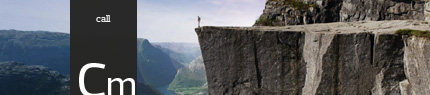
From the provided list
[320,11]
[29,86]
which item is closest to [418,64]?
[320,11]

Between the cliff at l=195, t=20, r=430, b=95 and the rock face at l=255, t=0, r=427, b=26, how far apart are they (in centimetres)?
1358

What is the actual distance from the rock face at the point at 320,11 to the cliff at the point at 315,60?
44.6 feet

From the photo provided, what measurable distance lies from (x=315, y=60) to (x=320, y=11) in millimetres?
19509

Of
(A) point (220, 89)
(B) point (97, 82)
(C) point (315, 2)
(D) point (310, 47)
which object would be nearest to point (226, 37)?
(A) point (220, 89)

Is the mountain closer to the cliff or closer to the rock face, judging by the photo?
the rock face

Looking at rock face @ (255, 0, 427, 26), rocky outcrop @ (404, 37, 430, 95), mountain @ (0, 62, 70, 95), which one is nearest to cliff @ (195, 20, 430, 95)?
rocky outcrop @ (404, 37, 430, 95)

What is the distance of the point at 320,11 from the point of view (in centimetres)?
3791

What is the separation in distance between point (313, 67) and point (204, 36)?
750 cm

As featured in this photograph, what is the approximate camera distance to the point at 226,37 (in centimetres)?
2211

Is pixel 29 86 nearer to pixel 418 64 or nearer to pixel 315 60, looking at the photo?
pixel 315 60

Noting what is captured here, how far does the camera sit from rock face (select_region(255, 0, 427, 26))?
34125 mm

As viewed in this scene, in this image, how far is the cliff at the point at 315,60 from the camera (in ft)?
57.7

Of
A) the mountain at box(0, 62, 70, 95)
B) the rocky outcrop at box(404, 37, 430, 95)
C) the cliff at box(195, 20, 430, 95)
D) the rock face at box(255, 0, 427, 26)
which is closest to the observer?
the rocky outcrop at box(404, 37, 430, 95)

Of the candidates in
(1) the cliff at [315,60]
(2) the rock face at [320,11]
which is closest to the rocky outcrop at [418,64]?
(1) the cliff at [315,60]
